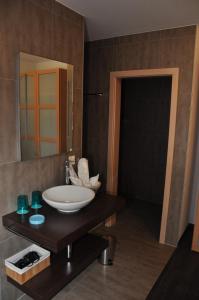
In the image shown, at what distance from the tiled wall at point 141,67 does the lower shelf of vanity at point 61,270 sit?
108 centimetres

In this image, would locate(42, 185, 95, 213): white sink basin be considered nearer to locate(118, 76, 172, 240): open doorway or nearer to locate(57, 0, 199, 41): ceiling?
locate(57, 0, 199, 41): ceiling

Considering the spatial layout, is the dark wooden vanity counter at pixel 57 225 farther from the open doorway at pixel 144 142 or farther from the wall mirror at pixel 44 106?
the open doorway at pixel 144 142

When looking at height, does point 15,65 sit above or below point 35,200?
above

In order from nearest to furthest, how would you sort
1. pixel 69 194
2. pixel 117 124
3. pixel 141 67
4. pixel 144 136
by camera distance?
pixel 69 194 → pixel 141 67 → pixel 117 124 → pixel 144 136

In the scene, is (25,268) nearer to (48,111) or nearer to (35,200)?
(35,200)

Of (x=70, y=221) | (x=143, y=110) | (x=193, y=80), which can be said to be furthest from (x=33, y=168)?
(x=143, y=110)

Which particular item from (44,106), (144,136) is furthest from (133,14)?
(144,136)

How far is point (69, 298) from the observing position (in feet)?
6.97

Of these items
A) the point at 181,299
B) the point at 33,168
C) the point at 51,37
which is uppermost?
the point at 51,37

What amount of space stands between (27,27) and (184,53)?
163cm

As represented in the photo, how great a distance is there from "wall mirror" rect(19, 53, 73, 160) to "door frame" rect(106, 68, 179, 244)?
2.82 feet

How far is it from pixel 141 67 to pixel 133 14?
0.67 m

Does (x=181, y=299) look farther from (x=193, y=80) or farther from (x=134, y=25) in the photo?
(x=134, y=25)

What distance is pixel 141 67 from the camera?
2859 mm
